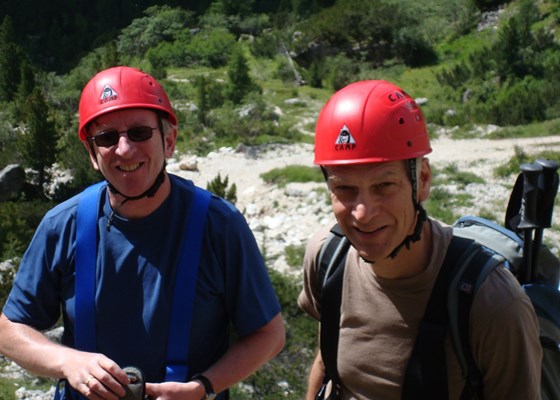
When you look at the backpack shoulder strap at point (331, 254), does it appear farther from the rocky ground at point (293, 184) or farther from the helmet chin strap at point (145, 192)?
the rocky ground at point (293, 184)

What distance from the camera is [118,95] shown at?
2.21m

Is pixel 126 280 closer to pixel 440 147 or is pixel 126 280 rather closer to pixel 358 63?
pixel 440 147

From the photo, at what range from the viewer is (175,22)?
31859mm

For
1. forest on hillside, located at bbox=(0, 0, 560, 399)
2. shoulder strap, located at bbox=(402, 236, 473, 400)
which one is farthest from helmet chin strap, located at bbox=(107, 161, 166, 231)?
forest on hillside, located at bbox=(0, 0, 560, 399)

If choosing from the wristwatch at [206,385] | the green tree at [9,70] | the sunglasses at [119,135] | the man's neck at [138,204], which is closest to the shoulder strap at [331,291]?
the wristwatch at [206,385]

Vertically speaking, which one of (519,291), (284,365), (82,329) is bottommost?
(284,365)

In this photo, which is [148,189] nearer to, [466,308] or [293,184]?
[466,308]

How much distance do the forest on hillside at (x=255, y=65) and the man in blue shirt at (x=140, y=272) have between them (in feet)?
16.1

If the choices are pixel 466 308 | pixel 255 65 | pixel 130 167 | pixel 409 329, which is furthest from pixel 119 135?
pixel 255 65

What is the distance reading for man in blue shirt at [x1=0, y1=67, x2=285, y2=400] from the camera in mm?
2160

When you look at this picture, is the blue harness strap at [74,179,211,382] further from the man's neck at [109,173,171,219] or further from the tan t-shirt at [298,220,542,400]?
the tan t-shirt at [298,220,542,400]

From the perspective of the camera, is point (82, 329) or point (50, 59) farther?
point (50, 59)

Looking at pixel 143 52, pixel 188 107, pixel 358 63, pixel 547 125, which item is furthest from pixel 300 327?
pixel 143 52

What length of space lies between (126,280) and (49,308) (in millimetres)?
270
